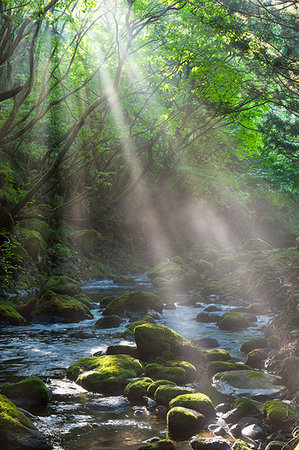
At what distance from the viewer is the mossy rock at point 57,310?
10.7 metres

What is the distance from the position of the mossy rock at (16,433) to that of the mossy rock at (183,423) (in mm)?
1472

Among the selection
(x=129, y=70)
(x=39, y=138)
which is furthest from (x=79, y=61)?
(x=39, y=138)

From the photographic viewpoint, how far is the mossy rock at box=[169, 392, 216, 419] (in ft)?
16.7

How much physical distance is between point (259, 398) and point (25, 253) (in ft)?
35.6

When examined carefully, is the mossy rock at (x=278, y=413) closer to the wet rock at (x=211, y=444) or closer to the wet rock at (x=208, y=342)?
the wet rock at (x=211, y=444)

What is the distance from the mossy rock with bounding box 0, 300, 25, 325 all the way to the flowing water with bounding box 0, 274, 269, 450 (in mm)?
388

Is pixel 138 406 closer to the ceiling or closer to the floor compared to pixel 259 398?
closer to the ceiling

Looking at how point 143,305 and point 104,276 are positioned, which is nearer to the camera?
point 143,305

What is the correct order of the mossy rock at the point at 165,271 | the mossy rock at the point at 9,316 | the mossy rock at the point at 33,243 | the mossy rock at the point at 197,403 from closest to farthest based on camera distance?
the mossy rock at the point at 197,403 → the mossy rock at the point at 9,316 → the mossy rock at the point at 33,243 → the mossy rock at the point at 165,271

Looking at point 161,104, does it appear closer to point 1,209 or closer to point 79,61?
point 79,61

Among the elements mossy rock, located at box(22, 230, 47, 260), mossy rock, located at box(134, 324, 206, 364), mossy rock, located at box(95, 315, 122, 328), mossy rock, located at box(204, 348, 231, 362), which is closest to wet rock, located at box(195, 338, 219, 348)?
mossy rock, located at box(204, 348, 231, 362)

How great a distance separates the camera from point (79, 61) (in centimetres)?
1257

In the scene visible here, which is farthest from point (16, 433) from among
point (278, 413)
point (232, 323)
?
point (232, 323)

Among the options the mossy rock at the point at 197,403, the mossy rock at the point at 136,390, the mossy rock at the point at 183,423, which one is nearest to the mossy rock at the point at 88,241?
the mossy rock at the point at 136,390
